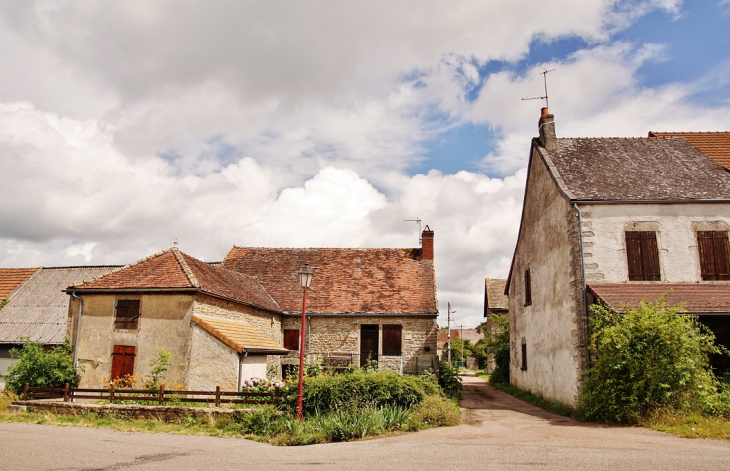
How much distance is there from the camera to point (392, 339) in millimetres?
21250

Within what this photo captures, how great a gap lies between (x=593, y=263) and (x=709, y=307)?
9.64ft

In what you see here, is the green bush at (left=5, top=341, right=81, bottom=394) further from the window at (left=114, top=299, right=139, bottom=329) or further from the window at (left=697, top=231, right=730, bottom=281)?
the window at (left=697, top=231, right=730, bottom=281)

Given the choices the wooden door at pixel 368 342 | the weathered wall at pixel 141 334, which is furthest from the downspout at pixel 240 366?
the wooden door at pixel 368 342

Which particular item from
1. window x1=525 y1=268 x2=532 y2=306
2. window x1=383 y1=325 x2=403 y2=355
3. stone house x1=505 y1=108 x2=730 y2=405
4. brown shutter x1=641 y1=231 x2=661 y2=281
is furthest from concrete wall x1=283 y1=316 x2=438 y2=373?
brown shutter x1=641 y1=231 x2=661 y2=281

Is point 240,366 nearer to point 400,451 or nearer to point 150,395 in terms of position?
point 150,395

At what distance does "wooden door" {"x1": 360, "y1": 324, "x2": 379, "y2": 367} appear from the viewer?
21200mm

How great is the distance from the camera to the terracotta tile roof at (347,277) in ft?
71.8

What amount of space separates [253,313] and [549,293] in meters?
11.1

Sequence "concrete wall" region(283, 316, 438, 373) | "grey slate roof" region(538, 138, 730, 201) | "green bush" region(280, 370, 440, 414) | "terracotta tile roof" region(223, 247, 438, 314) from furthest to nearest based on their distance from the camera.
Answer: "terracotta tile roof" region(223, 247, 438, 314), "concrete wall" region(283, 316, 438, 373), "grey slate roof" region(538, 138, 730, 201), "green bush" region(280, 370, 440, 414)

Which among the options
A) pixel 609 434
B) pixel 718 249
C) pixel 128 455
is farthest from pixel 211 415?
pixel 718 249

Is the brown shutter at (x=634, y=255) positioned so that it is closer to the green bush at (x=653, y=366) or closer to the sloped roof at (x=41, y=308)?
the green bush at (x=653, y=366)

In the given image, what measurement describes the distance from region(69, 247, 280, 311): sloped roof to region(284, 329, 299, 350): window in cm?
287

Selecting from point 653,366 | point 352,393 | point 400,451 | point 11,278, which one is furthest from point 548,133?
point 11,278

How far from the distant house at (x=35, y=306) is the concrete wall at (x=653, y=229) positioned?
20.3 m
